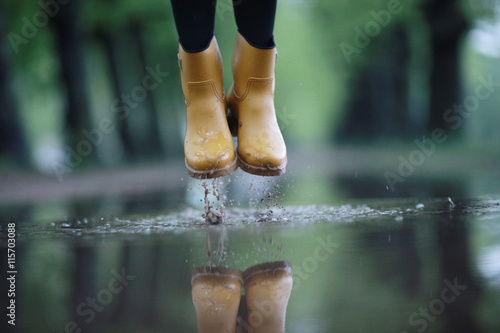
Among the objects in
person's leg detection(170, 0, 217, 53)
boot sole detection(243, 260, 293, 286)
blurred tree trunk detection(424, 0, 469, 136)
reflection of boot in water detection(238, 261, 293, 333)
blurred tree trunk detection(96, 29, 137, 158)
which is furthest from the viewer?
blurred tree trunk detection(96, 29, 137, 158)

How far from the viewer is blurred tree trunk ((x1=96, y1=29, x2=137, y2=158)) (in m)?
4.94

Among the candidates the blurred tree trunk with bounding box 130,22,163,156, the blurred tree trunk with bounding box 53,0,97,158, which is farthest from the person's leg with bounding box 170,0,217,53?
the blurred tree trunk with bounding box 130,22,163,156

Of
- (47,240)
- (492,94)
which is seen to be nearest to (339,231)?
(47,240)

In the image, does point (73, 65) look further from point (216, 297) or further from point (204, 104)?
point (216, 297)

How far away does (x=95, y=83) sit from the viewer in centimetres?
496

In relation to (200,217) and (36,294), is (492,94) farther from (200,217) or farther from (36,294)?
(36,294)

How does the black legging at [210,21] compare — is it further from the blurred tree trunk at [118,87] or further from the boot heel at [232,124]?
the blurred tree trunk at [118,87]

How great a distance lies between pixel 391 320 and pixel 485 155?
4.07 m

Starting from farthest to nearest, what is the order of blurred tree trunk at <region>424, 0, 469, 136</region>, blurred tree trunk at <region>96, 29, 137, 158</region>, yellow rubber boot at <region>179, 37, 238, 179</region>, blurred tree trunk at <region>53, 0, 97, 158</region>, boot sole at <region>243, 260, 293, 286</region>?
1. blurred tree trunk at <region>96, 29, 137, 158</region>
2. blurred tree trunk at <region>424, 0, 469, 136</region>
3. blurred tree trunk at <region>53, 0, 97, 158</region>
4. yellow rubber boot at <region>179, 37, 238, 179</region>
5. boot sole at <region>243, 260, 293, 286</region>

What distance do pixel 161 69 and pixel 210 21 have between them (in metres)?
3.99

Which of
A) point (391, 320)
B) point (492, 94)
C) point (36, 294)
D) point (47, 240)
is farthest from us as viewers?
point (492, 94)

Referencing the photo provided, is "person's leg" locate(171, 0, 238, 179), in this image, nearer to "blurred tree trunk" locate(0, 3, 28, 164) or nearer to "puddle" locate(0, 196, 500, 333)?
"puddle" locate(0, 196, 500, 333)

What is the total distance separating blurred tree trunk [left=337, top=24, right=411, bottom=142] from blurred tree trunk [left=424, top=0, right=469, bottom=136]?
421mm

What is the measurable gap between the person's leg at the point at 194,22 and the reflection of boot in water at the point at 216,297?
53 centimetres
